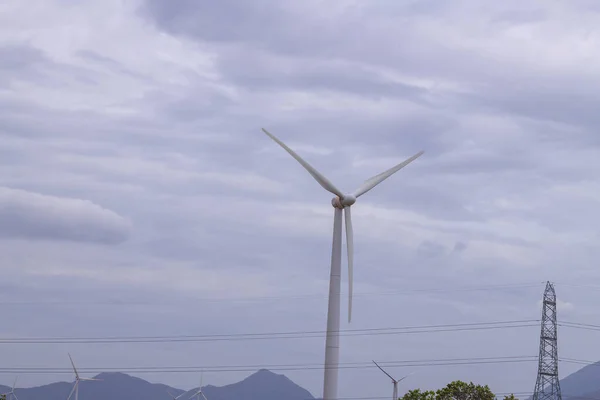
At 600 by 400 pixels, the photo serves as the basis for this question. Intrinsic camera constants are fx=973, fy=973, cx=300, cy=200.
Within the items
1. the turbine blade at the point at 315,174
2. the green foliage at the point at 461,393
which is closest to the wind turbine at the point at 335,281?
the turbine blade at the point at 315,174

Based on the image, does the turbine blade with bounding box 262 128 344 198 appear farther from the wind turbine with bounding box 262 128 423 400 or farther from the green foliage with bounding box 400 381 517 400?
the green foliage with bounding box 400 381 517 400

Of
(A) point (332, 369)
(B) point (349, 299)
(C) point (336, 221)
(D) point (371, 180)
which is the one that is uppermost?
(D) point (371, 180)

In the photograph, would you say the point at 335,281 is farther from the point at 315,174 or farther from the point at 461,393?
the point at 461,393

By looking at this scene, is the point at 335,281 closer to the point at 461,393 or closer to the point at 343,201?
the point at 343,201

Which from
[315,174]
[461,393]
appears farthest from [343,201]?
[461,393]

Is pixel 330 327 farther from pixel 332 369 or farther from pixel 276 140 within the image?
pixel 276 140

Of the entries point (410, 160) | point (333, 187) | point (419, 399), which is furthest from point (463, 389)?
point (333, 187)

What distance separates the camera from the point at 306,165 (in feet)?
369

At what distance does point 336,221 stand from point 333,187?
156 inches

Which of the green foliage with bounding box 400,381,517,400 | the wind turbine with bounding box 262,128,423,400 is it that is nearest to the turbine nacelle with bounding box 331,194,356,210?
the wind turbine with bounding box 262,128,423,400

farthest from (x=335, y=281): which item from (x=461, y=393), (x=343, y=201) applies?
(x=461, y=393)

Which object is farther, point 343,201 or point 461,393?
point 461,393

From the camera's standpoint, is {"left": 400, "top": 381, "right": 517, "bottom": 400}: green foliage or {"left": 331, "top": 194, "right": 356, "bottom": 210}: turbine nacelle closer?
{"left": 331, "top": 194, "right": 356, "bottom": 210}: turbine nacelle

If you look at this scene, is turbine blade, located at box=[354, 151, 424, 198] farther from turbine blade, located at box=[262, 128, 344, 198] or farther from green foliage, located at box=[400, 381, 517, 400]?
green foliage, located at box=[400, 381, 517, 400]
